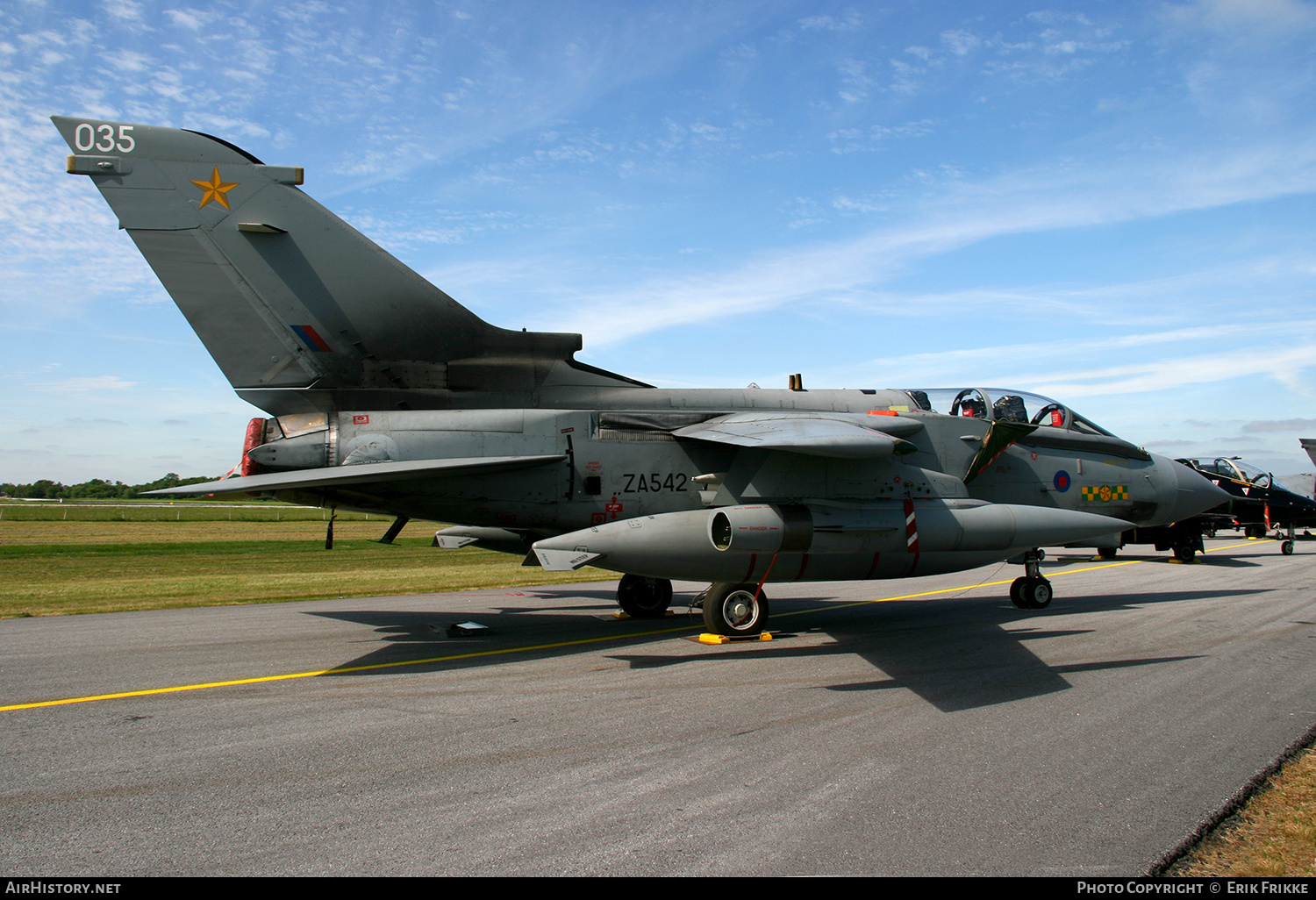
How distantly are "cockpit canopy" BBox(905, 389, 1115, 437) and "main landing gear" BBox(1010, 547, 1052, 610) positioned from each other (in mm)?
2237

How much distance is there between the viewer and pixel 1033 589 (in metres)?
12.8

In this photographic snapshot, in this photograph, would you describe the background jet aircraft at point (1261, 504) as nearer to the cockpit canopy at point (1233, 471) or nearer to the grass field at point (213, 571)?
the cockpit canopy at point (1233, 471)

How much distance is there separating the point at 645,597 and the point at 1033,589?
21.3 feet

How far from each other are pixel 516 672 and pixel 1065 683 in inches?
223

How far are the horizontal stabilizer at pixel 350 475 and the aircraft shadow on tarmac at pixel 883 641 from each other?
212 centimetres

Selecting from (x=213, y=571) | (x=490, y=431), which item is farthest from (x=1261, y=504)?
(x=213, y=571)

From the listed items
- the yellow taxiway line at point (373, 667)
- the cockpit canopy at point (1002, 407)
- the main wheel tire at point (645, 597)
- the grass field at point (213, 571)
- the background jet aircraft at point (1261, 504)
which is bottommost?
the grass field at point (213, 571)

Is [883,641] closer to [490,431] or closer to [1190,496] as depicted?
[490,431]

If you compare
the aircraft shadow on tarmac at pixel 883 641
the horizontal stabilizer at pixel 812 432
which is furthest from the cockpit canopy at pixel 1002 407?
the aircraft shadow on tarmac at pixel 883 641

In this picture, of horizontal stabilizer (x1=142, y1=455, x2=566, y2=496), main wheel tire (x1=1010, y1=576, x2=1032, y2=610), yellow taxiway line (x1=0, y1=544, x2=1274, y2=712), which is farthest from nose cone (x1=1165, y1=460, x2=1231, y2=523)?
horizontal stabilizer (x1=142, y1=455, x2=566, y2=496)

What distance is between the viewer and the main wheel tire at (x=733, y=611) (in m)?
10.1
